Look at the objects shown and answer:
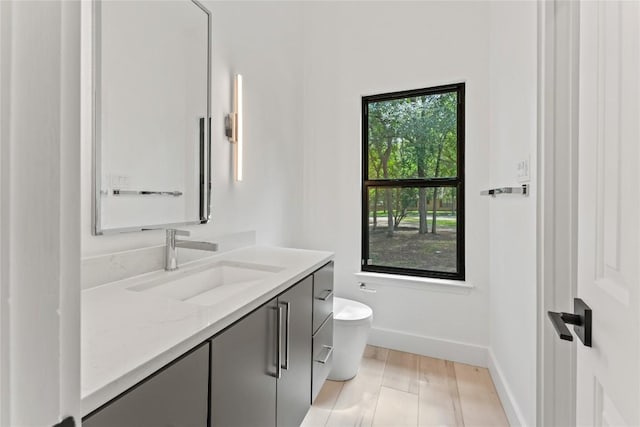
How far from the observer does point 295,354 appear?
1.29 metres

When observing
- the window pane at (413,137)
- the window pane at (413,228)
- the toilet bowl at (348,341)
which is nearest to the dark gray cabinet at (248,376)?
the toilet bowl at (348,341)

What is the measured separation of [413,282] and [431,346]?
492mm

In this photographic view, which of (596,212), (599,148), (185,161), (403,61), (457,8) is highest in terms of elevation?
(457,8)

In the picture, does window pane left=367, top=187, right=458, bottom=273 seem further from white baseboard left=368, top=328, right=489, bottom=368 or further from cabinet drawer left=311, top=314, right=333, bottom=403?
cabinet drawer left=311, top=314, right=333, bottom=403

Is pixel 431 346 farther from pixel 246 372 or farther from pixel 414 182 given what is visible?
pixel 246 372

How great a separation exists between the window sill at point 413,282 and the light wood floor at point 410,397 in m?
0.54

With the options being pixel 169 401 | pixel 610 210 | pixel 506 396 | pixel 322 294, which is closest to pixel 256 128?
pixel 322 294

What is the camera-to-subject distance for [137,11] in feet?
4.11

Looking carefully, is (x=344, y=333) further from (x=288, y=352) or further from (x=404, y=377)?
(x=288, y=352)

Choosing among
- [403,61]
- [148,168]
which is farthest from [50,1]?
[403,61]

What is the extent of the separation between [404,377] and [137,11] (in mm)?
2458

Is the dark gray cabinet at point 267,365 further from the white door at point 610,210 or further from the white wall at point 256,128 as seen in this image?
the white door at point 610,210

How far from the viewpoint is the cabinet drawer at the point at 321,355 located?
4.95 ft

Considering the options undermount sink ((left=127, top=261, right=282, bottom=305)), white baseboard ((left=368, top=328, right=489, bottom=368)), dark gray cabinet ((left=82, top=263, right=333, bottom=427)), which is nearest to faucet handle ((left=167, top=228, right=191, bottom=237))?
undermount sink ((left=127, top=261, right=282, bottom=305))
